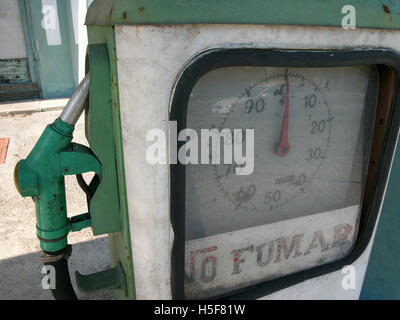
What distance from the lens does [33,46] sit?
16.8 feet

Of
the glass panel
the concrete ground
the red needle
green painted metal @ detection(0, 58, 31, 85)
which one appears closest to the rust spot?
the glass panel

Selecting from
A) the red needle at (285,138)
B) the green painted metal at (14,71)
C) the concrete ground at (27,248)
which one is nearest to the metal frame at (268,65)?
the red needle at (285,138)

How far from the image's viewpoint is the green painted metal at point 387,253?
1.24 m

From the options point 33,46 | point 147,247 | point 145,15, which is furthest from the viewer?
point 33,46

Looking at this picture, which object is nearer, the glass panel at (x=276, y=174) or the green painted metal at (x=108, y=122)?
the green painted metal at (x=108, y=122)

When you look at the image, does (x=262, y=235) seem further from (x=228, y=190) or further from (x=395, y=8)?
(x=395, y=8)

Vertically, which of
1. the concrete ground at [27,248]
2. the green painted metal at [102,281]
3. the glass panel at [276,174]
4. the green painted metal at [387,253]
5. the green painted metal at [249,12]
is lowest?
the concrete ground at [27,248]

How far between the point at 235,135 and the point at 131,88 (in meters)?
0.26

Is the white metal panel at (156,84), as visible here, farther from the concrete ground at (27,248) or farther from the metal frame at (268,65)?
the concrete ground at (27,248)

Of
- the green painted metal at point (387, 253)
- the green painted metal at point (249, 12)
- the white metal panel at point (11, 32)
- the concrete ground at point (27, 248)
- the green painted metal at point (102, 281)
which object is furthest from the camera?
the white metal panel at point (11, 32)

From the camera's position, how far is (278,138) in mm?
851

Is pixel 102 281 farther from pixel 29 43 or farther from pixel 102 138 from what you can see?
pixel 29 43

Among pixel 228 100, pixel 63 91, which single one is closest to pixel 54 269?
pixel 228 100

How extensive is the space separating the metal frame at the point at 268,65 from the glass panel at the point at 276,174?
0.03 meters
